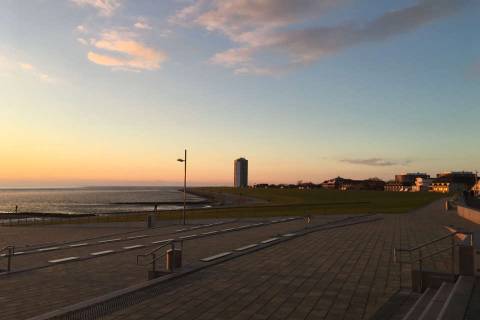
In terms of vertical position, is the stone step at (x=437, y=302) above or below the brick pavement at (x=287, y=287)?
above

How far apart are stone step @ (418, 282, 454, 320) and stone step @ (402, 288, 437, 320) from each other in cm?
20

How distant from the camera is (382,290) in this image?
10.6 m

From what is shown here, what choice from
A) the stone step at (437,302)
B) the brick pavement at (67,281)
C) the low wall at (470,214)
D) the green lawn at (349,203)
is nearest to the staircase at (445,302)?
the stone step at (437,302)

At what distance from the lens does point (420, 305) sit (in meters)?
8.79

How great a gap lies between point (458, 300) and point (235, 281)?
5606 millimetres

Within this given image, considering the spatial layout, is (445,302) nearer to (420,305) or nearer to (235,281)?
(420,305)

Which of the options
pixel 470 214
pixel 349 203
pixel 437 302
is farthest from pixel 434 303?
pixel 349 203

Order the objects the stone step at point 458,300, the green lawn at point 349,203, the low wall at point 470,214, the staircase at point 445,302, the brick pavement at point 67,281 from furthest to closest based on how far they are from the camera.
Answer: the green lawn at point 349,203, the low wall at point 470,214, the brick pavement at point 67,281, the staircase at point 445,302, the stone step at point 458,300

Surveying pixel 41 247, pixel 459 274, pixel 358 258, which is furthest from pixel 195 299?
pixel 41 247

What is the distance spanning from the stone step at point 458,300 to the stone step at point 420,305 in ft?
1.69

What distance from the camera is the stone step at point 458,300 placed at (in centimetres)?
739

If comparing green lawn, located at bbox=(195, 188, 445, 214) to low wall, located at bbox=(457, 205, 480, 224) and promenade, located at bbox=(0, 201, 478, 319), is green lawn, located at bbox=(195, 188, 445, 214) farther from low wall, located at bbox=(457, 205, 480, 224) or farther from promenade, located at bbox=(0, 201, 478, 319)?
promenade, located at bbox=(0, 201, 478, 319)

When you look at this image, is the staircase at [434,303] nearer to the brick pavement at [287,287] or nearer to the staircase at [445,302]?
the staircase at [445,302]

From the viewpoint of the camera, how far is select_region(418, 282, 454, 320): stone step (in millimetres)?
7559
